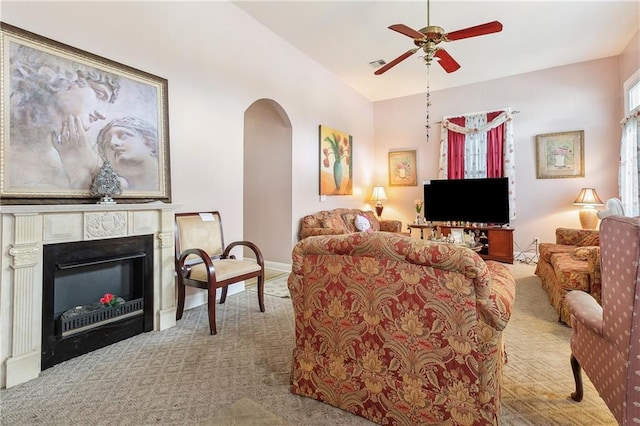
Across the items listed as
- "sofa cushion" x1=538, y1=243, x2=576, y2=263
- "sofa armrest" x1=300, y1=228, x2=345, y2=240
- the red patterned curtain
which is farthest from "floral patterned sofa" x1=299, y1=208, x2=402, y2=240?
"sofa cushion" x1=538, y1=243, x2=576, y2=263

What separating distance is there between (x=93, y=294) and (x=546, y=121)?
6859 mm

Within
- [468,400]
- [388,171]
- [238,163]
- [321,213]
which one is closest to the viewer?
[468,400]

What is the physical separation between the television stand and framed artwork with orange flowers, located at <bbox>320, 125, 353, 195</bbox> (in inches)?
95.4

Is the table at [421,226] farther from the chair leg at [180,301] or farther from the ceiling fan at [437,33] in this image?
the chair leg at [180,301]

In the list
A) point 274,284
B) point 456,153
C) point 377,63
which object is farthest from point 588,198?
point 274,284

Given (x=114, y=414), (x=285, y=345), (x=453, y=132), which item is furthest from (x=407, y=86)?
(x=114, y=414)

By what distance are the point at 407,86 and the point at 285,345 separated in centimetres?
555

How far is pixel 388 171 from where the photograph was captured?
23.1 ft

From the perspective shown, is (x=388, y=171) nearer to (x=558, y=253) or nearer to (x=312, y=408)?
(x=558, y=253)

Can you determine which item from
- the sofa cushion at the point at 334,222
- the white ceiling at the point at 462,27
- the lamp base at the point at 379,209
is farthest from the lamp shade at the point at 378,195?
the white ceiling at the point at 462,27

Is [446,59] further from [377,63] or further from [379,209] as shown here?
[379,209]

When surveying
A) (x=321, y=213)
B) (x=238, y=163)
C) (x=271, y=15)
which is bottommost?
(x=321, y=213)

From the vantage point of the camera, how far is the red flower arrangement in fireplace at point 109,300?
95.3 inches

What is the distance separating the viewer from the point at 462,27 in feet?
13.3
